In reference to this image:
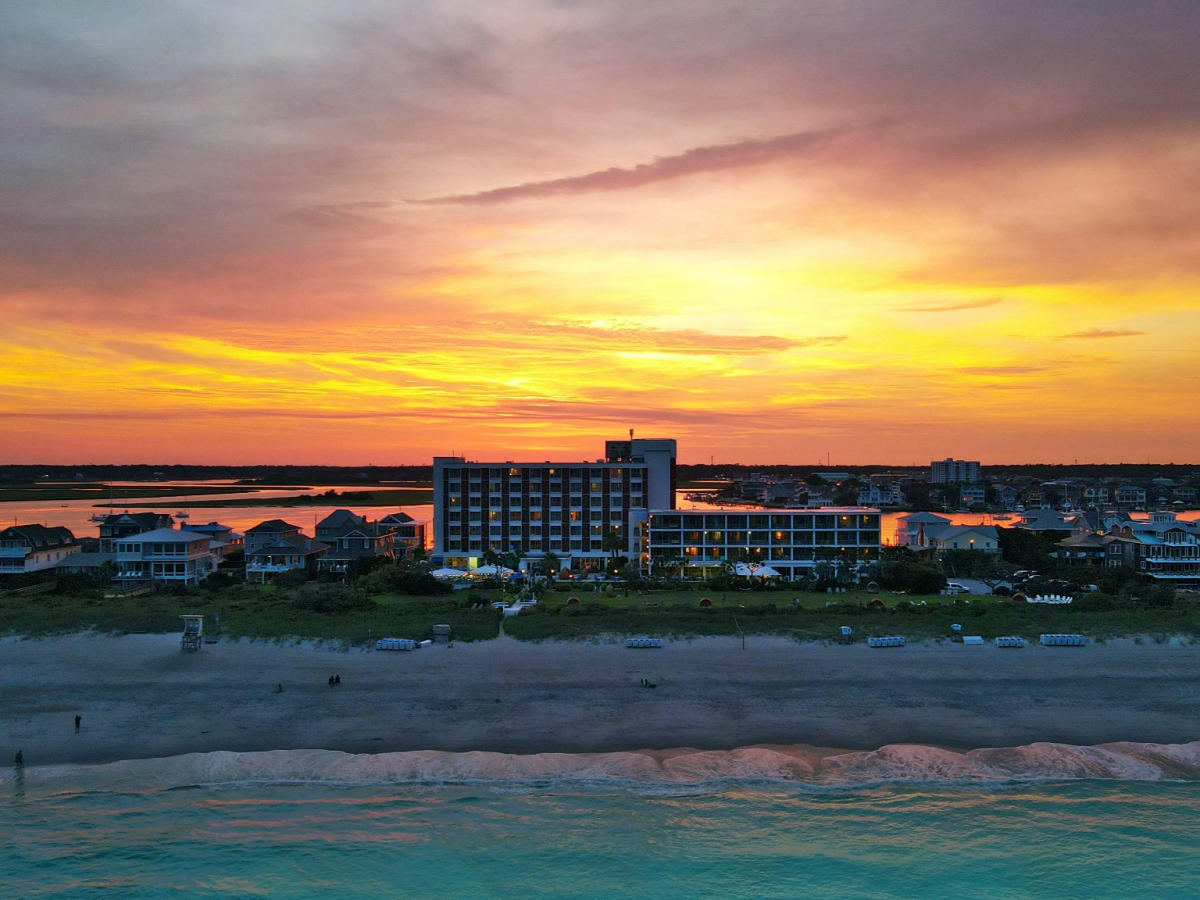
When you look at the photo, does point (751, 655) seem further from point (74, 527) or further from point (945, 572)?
point (74, 527)

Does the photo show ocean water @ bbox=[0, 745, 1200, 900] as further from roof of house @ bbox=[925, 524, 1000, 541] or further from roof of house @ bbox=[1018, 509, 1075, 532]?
roof of house @ bbox=[1018, 509, 1075, 532]

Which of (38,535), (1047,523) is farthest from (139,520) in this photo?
(1047,523)

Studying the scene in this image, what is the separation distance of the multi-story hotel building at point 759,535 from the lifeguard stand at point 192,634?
41.2 meters

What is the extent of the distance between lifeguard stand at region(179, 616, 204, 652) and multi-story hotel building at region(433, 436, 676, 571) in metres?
43.0

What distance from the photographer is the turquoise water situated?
24.5 meters

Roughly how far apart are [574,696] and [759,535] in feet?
142

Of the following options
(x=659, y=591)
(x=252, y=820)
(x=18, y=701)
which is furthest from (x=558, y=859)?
(x=659, y=591)

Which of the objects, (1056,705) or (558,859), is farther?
(1056,705)

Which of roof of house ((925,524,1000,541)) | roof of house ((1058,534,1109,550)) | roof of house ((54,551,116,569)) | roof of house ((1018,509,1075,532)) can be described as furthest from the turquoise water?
roof of house ((1018,509,1075,532))

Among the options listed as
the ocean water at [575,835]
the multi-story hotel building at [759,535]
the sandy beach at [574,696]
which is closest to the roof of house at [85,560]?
the sandy beach at [574,696]

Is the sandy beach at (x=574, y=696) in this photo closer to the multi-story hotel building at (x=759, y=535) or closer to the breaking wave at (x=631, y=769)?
the breaking wave at (x=631, y=769)

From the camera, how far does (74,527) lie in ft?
430

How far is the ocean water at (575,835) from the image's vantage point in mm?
24547

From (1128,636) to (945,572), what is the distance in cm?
3267
